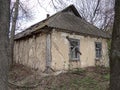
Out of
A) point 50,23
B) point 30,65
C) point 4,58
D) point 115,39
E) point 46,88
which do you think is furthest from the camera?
point 30,65

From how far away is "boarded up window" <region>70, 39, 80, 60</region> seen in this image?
1537cm

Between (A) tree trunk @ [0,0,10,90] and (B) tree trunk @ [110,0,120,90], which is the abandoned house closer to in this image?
(A) tree trunk @ [0,0,10,90]

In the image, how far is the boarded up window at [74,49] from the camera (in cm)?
1537

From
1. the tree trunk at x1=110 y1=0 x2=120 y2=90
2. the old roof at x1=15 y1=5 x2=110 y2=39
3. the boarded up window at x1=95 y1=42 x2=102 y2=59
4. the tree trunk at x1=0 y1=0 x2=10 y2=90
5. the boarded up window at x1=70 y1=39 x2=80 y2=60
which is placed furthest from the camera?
the boarded up window at x1=95 y1=42 x2=102 y2=59

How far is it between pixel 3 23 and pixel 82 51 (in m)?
10.6

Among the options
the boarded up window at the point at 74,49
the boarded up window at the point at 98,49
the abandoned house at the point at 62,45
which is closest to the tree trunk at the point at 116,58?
the abandoned house at the point at 62,45

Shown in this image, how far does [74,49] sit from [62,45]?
1.31 metres

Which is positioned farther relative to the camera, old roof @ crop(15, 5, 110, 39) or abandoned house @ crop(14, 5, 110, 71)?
old roof @ crop(15, 5, 110, 39)

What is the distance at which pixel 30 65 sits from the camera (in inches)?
621

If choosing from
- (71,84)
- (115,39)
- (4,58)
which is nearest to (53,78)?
(71,84)

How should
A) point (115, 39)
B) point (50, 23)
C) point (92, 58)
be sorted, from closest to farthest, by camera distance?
point (115, 39) < point (50, 23) < point (92, 58)

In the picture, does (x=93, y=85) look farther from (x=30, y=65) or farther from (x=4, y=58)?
(x=30, y=65)

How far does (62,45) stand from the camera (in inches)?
578

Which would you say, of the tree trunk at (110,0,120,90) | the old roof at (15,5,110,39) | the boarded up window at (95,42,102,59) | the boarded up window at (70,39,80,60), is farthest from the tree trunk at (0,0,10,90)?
the boarded up window at (95,42,102,59)
